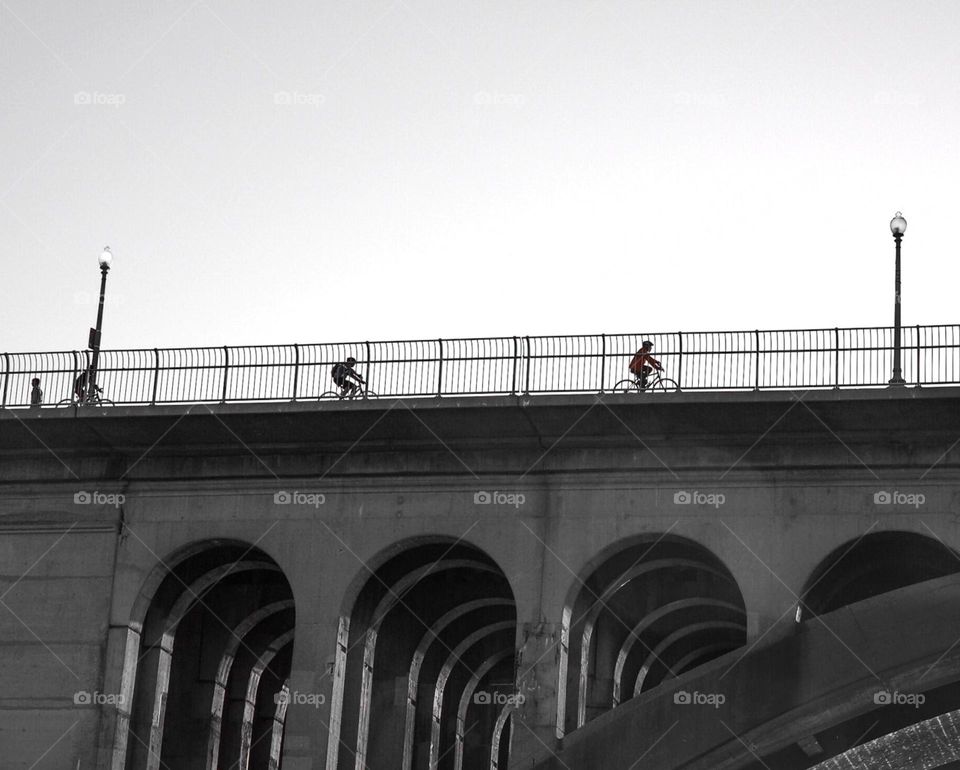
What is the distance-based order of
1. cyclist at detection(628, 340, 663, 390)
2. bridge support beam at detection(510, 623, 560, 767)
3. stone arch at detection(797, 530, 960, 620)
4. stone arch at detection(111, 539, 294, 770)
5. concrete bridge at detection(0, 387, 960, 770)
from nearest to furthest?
concrete bridge at detection(0, 387, 960, 770)
stone arch at detection(797, 530, 960, 620)
bridge support beam at detection(510, 623, 560, 767)
cyclist at detection(628, 340, 663, 390)
stone arch at detection(111, 539, 294, 770)

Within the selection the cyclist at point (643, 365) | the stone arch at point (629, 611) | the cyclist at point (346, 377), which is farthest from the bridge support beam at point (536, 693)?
the cyclist at point (346, 377)

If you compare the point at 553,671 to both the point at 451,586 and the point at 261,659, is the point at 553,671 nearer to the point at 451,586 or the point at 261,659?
the point at 451,586

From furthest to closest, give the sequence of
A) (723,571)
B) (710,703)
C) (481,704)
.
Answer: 1. (481,704)
2. (723,571)
3. (710,703)

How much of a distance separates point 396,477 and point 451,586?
4739mm

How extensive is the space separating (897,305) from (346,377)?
36.5 feet

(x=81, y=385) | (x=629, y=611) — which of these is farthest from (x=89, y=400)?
(x=629, y=611)

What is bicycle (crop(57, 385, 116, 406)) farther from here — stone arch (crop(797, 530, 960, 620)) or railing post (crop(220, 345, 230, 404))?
stone arch (crop(797, 530, 960, 620))

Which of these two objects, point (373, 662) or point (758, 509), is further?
point (373, 662)

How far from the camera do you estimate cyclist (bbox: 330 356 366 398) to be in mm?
36500

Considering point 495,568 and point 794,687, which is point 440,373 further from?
point 794,687

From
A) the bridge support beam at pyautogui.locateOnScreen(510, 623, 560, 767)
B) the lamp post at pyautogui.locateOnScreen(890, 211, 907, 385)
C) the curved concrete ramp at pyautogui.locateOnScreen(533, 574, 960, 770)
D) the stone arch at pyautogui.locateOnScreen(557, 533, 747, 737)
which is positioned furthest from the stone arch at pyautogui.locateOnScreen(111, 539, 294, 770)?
the lamp post at pyautogui.locateOnScreen(890, 211, 907, 385)

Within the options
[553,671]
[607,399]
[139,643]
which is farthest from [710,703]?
[139,643]

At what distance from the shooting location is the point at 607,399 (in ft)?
113

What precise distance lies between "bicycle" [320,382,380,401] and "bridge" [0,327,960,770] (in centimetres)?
48
